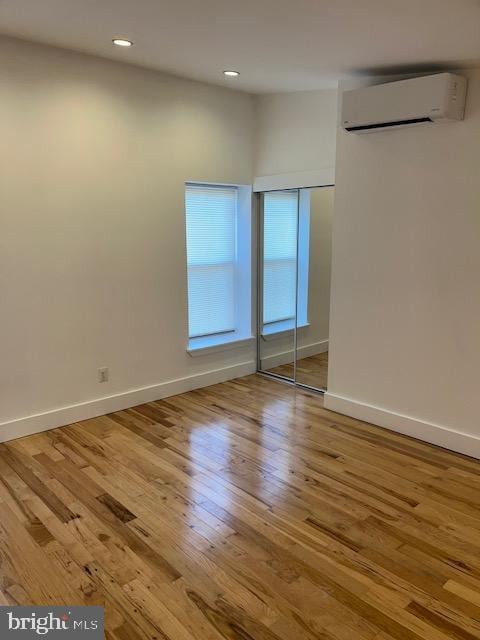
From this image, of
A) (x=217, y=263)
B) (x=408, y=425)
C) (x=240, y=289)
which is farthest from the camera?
(x=240, y=289)

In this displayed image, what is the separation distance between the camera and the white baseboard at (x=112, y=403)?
3.50 meters

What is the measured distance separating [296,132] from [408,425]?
2.67 metres

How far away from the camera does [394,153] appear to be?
335cm

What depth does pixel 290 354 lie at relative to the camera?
4.82 metres

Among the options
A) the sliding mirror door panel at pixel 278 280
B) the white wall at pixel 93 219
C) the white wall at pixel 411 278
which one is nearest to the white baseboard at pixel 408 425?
the white wall at pixel 411 278

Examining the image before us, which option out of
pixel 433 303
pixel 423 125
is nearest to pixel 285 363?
pixel 433 303

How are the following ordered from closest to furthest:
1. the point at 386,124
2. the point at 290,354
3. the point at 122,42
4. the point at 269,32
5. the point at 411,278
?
the point at 269,32 → the point at 122,42 → the point at 386,124 → the point at 411,278 → the point at 290,354

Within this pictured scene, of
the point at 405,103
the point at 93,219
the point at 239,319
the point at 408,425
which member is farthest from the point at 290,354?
the point at 405,103

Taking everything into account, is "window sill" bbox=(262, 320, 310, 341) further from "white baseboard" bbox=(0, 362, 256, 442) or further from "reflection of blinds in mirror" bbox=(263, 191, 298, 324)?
"white baseboard" bbox=(0, 362, 256, 442)

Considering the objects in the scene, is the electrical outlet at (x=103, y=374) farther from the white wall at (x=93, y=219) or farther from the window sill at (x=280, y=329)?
the window sill at (x=280, y=329)

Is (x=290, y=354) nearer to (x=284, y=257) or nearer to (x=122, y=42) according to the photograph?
(x=284, y=257)

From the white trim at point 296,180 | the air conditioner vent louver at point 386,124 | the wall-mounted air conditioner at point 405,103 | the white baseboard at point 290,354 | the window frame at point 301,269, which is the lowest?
the white baseboard at point 290,354

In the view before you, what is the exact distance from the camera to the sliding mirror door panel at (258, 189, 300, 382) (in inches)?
182

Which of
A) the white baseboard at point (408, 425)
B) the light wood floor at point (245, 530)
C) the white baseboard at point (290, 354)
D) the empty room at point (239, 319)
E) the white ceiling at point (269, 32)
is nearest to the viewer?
the light wood floor at point (245, 530)
